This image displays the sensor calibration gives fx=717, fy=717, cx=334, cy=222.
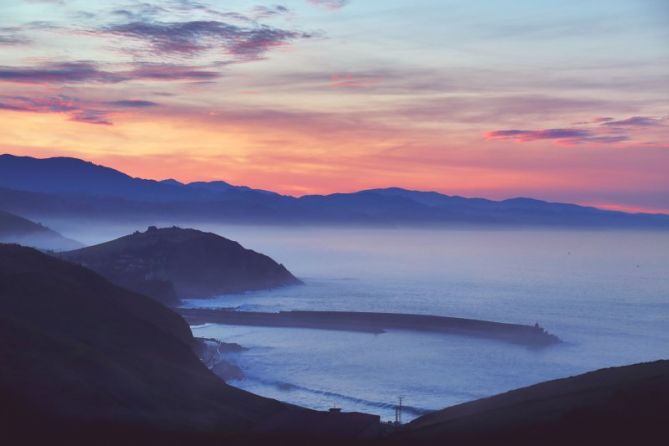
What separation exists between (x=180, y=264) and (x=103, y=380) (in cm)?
9826

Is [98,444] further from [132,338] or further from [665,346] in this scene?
[665,346]

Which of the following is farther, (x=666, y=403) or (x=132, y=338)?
(x=132, y=338)

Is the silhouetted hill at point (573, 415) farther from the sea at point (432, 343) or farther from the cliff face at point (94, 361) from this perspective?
the sea at point (432, 343)

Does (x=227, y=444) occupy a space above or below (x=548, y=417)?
below

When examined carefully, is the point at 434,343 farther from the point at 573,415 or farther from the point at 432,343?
the point at 573,415

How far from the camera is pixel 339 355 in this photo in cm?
7294

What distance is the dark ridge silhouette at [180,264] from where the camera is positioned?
388ft

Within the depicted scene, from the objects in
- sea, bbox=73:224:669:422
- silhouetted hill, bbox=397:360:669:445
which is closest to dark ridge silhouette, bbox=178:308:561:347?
sea, bbox=73:224:669:422

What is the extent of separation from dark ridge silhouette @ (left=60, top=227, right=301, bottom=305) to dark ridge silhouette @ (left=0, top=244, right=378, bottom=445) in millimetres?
63707

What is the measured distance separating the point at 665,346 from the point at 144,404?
68.9 meters

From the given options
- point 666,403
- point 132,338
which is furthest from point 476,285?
point 666,403

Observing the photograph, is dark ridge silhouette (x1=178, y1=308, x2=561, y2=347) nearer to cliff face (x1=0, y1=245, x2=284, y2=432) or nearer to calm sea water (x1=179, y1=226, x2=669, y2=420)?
calm sea water (x1=179, y1=226, x2=669, y2=420)

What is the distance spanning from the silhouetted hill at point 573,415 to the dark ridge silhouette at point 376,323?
50355mm

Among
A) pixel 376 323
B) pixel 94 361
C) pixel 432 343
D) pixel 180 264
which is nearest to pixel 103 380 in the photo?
pixel 94 361
